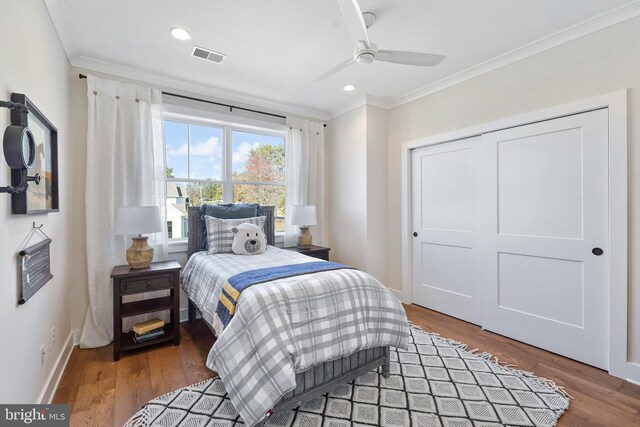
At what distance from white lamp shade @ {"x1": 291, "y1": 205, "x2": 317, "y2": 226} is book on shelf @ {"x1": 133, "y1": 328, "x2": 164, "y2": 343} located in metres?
1.76

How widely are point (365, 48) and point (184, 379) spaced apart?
2642 mm

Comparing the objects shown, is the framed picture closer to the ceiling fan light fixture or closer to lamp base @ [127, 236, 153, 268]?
lamp base @ [127, 236, 153, 268]

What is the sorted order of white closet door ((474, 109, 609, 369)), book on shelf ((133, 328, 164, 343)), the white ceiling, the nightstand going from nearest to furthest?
the white ceiling < white closet door ((474, 109, 609, 369)) < book on shelf ((133, 328, 164, 343)) < the nightstand

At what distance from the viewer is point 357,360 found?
1.96m

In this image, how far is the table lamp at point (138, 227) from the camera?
2.47m

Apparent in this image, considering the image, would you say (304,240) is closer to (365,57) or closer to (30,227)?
(365,57)

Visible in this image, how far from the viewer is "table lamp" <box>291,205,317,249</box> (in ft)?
11.7

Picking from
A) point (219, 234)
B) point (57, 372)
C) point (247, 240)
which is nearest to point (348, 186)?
point (247, 240)

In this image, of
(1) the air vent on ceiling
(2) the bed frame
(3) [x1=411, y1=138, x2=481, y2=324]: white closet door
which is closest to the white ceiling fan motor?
(1) the air vent on ceiling

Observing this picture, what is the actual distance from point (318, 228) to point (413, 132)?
5.93 ft

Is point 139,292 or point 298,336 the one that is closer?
point 298,336

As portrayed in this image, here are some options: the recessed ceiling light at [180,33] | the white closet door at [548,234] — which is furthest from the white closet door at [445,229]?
the recessed ceiling light at [180,33]

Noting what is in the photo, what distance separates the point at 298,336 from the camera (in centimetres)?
164

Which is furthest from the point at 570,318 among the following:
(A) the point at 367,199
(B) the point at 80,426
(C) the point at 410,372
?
(B) the point at 80,426
